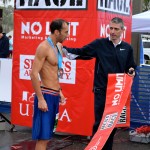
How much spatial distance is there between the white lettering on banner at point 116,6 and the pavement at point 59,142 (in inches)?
87.7

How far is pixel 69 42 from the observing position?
21.4 ft

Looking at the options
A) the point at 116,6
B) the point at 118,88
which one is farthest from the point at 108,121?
the point at 116,6

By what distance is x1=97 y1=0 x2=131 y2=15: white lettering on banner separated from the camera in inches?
249

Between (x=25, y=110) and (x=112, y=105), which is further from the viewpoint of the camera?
(x=25, y=110)

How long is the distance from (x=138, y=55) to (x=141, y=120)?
362 cm

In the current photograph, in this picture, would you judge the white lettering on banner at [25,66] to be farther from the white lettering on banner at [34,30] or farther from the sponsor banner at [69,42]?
the white lettering on banner at [34,30]

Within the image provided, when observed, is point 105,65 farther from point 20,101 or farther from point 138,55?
point 138,55

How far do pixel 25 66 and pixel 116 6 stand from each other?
72.0 inches

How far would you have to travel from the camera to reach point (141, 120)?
7.18m

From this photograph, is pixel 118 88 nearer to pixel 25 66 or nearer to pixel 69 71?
pixel 69 71

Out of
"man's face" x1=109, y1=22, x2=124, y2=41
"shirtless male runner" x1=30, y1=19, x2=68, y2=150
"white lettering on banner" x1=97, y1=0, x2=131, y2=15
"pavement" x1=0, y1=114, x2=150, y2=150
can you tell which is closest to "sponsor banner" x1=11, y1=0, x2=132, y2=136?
"white lettering on banner" x1=97, y1=0, x2=131, y2=15

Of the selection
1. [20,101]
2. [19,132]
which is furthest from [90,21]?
[19,132]

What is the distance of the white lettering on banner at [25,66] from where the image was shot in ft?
22.5

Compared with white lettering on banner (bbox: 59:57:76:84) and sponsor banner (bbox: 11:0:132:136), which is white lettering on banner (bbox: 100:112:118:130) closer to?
sponsor banner (bbox: 11:0:132:136)
